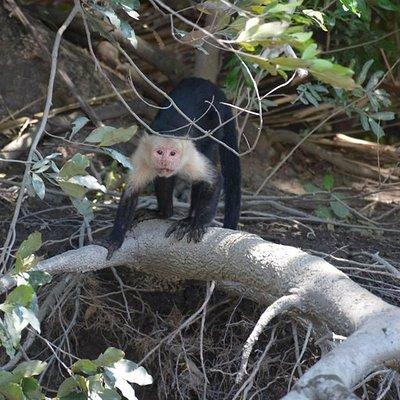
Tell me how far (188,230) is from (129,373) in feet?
3.61

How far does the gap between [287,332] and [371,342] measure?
1.41 m

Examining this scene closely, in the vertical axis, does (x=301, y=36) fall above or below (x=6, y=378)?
above

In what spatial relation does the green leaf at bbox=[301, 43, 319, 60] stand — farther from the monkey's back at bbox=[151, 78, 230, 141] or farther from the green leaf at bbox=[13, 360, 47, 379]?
the monkey's back at bbox=[151, 78, 230, 141]

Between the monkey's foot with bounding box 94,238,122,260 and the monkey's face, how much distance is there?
1.34ft

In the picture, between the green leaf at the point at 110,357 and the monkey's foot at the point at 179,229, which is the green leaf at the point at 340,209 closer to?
the monkey's foot at the point at 179,229

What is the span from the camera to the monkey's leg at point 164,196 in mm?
4113

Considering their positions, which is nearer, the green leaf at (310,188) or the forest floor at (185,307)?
the forest floor at (185,307)

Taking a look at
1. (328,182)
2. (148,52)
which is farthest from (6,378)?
(148,52)

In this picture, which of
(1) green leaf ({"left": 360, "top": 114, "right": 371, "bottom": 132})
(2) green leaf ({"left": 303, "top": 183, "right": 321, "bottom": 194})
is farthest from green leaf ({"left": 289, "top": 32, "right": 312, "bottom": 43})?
(2) green leaf ({"left": 303, "top": 183, "right": 321, "bottom": 194})

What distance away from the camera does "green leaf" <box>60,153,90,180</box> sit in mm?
2705

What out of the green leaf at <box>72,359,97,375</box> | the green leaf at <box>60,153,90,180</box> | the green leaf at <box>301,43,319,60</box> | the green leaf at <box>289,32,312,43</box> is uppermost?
the green leaf at <box>289,32,312,43</box>

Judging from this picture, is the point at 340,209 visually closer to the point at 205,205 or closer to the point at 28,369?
the point at 205,205

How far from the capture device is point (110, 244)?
3.66m

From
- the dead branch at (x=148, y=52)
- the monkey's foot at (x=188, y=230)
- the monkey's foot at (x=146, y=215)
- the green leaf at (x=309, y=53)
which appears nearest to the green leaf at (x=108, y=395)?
the monkey's foot at (x=188, y=230)
